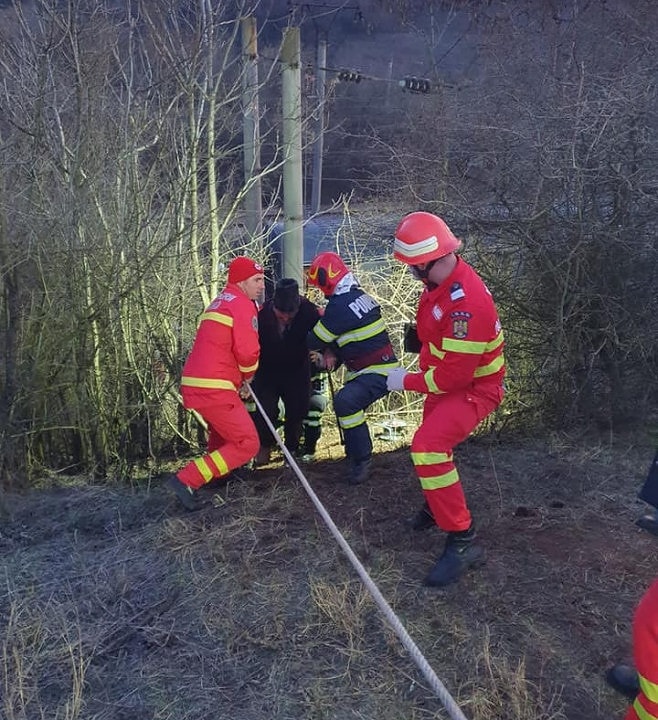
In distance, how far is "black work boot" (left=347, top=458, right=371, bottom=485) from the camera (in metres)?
5.59

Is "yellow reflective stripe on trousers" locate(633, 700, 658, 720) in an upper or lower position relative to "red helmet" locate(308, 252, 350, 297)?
lower

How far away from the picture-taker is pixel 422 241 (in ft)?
13.3

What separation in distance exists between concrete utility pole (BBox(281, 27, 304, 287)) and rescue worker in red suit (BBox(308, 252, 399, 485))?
97.5 inches

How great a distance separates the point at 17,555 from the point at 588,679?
351 cm

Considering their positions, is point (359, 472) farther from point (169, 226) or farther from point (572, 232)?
Result: point (572, 232)

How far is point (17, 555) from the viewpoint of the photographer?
4883 millimetres

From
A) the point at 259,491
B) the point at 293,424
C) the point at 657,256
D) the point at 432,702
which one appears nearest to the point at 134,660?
the point at 432,702

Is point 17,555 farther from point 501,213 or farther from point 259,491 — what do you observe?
point 501,213

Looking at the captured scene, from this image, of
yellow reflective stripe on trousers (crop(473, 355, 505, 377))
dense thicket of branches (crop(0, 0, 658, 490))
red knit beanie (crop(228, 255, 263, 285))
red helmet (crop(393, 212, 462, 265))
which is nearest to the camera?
red helmet (crop(393, 212, 462, 265))

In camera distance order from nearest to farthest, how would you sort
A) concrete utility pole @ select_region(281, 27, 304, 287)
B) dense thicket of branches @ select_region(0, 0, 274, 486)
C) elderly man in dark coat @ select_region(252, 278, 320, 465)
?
1. dense thicket of branches @ select_region(0, 0, 274, 486)
2. elderly man in dark coat @ select_region(252, 278, 320, 465)
3. concrete utility pole @ select_region(281, 27, 304, 287)

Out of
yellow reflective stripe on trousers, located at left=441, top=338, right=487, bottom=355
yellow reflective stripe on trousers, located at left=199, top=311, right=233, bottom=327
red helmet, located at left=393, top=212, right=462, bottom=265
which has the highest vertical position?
red helmet, located at left=393, top=212, right=462, bottom=265

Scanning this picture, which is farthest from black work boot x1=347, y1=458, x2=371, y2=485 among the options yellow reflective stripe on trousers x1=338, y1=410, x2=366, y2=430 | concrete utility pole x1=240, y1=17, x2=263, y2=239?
concrete utility pole x1=240, y1=17, x2=263, y2=239

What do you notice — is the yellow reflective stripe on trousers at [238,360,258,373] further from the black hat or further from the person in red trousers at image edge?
the black hat

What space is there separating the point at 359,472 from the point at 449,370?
72.9 inches
